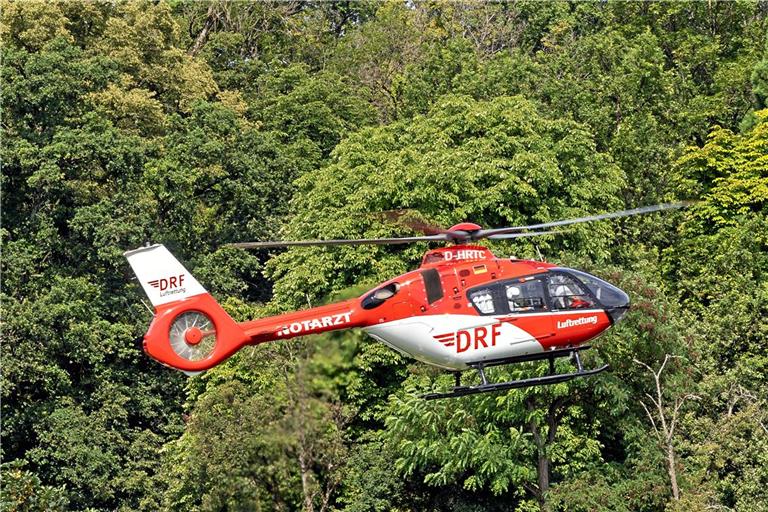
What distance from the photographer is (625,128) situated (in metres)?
58.7

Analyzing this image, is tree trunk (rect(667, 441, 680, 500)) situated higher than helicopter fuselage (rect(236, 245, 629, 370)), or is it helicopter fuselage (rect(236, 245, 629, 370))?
helicopter fuselage (rect(236, 245, 629, 370))

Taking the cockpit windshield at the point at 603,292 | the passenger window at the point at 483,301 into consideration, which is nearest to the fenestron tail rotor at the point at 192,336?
the passenger window at the point at 483,301

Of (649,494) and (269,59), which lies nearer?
(649,494)

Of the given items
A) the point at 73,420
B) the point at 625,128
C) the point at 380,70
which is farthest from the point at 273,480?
the point at 380,70

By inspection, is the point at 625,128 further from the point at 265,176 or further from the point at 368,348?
the point at 368,348

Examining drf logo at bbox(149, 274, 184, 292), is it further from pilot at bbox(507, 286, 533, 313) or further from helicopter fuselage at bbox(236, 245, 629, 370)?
pilot at bbox(507, 286, 533, 313)

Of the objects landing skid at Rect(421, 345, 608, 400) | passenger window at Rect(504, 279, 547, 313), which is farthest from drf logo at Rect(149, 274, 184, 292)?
passenger window at Rect(504, 279, 547, 313)

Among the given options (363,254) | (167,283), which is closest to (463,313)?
(167,283)

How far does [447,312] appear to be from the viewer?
28.1 m

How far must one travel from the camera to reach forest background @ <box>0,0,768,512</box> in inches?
1651

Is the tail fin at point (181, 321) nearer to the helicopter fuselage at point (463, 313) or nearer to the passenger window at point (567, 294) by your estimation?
the helicopter fuselage at point (463, 313)

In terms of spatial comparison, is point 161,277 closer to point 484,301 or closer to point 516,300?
point 484,301

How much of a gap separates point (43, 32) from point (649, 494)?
3115cm

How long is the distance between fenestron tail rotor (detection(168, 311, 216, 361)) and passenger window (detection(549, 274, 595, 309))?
6.33 m
